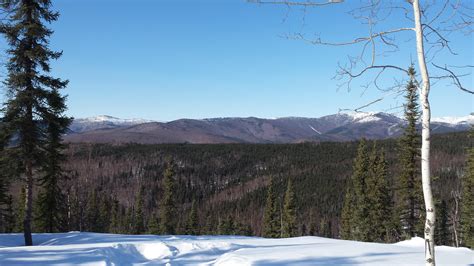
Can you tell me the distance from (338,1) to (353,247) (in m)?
9.47

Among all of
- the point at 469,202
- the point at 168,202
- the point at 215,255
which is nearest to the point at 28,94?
the point at 215,255

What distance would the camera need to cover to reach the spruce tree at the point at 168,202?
128ft

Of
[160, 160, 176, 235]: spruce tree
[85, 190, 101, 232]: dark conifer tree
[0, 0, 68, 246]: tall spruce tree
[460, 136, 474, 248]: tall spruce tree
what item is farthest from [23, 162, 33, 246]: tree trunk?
[85, 190, 101, 232]: dark conifer tree

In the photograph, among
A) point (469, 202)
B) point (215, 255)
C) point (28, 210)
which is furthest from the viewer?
point (469, 202)

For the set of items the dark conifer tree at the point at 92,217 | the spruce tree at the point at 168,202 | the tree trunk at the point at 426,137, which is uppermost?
the tree trunk at the point at 426,137

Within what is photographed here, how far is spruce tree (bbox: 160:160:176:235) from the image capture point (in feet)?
128

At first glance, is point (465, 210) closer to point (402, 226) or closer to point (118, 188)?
point (402, 226)

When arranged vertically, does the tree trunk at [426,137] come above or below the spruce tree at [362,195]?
above

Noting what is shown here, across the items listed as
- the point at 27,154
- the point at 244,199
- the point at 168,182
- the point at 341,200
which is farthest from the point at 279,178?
the point at 27,154

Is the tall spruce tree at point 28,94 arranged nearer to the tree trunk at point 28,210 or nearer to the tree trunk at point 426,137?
the tree trunk at point 28,210

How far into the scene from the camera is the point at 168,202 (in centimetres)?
4006

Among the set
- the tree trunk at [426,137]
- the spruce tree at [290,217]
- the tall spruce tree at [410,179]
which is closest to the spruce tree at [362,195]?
the tall spruce tree at [410,179]

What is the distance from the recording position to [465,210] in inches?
1144

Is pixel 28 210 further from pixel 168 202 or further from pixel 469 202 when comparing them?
pixel 469 202
